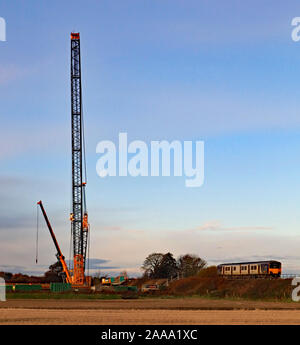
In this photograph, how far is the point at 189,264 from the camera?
591 feet

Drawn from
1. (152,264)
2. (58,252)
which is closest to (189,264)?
(152,264)

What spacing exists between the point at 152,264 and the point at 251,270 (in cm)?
8679

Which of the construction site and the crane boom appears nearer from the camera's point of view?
the construction site

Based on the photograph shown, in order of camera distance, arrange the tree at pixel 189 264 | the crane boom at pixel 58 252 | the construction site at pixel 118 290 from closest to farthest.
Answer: the construction site at pixel 118 290, the crane boom at pixel 58 252, the tree at pixel 189 264

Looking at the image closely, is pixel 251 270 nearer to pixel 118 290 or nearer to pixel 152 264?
pixel 118 290

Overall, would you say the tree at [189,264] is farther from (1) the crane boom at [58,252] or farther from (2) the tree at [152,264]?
(1) the crane boom at [58,252]

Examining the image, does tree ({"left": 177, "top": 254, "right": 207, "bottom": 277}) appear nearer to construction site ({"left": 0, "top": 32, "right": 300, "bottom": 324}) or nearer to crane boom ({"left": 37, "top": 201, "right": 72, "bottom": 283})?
construction site ({"left": 0, "top": 32, "right": 300, "bottom": 324})

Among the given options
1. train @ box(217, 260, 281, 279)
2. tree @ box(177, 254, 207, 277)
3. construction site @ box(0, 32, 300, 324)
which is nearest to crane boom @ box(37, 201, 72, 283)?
construction site @ box(0, 32, 300, 324)

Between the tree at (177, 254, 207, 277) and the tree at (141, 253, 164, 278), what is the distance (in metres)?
6.67

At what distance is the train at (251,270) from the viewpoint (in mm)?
96875

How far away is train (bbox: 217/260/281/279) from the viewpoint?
318 feet

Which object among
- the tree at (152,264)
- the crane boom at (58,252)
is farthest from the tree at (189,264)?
the crane boom at (58,252)

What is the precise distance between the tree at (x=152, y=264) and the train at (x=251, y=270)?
71.6 meters
